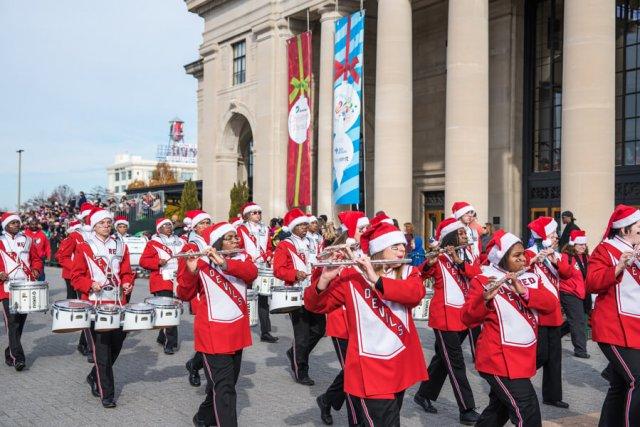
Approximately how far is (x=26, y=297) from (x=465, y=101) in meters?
13.5

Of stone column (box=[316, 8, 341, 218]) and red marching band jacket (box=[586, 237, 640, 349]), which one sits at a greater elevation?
stone column (box=[316, 8, 341, 218])

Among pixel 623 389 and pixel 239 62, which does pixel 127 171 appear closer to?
pixel 239 62

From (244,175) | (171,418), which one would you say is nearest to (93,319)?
(171,418)

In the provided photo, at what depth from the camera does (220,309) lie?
22.0 feet

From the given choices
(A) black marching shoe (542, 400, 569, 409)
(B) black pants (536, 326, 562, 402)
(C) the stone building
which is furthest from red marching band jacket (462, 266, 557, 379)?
(C) the stone building

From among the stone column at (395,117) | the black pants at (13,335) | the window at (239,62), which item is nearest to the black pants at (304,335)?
the black pants at (13,335)

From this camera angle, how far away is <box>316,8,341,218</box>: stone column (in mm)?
26609

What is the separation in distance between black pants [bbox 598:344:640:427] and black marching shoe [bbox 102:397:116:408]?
501 cm

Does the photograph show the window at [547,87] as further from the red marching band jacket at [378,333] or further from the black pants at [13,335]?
the red marching band jacket at [378,333]

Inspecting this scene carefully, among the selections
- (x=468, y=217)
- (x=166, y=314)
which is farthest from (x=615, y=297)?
(x=166, y=314)

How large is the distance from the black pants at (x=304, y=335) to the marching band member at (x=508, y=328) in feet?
12.7

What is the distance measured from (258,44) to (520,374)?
26.7 m

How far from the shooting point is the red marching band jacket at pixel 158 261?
11.6 m

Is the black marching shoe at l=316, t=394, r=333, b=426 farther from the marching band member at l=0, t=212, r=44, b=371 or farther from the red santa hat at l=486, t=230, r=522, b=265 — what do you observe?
the marching band member at l=0, t=212, r=44, b=371
